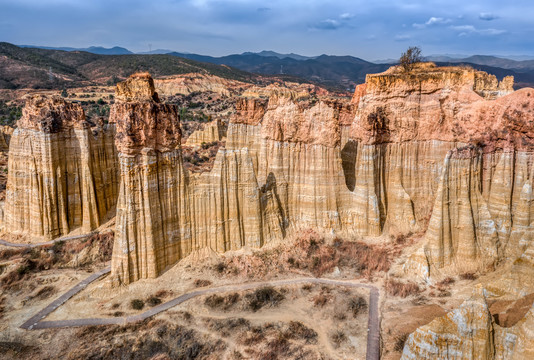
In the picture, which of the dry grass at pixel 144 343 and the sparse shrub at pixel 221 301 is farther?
the sparse shrub at pixel 221 301

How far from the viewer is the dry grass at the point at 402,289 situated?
814 inches

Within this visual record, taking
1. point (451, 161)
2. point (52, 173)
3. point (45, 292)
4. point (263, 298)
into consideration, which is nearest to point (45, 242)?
point (52, 173)

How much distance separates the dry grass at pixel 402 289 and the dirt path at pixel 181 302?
0.78m

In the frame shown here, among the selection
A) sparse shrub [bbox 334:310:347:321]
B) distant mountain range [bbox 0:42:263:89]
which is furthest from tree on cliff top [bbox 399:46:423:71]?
distant mountain range [bbox 0:42:263:89]

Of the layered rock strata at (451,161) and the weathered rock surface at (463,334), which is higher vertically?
the layered rock strata at (451,161)

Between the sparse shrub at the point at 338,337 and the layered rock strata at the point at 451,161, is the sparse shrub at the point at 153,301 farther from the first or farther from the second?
the layered rock strata at the point at 451,161

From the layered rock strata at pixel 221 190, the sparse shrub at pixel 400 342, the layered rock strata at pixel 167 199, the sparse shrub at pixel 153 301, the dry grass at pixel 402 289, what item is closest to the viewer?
the sparse shrub at pixel 400 342

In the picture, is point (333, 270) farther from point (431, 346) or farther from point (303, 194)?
point (431, 346)

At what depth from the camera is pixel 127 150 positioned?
21719mm

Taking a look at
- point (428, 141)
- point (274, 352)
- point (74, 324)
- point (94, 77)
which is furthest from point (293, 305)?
point (94, 77)

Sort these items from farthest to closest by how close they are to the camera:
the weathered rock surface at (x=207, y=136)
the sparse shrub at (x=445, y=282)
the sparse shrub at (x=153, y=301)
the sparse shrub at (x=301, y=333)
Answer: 1. the weathered rock surface at (x=207, y=136)
2. the sparse shrub at (x=153, y=301)
3. the sparse shrub at (x=445, y=282)
4. the sparse shrub at (x=301, y=333)

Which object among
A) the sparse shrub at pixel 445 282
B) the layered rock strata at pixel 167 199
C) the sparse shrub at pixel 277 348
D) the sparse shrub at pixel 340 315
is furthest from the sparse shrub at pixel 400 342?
the layered rock strata at pixel 167 199

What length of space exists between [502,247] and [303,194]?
42.1ft

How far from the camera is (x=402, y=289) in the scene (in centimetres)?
2092
